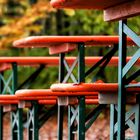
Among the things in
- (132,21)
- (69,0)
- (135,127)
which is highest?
(132,21)

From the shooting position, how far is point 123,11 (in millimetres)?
4441

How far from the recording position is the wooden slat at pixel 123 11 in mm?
4264

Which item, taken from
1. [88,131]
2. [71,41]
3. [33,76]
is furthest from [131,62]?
[88,131]

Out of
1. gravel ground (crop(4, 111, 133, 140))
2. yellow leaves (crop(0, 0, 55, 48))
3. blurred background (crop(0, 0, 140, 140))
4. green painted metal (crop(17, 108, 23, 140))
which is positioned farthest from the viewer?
yellow leaves (crop(0, 0, 55, 48))

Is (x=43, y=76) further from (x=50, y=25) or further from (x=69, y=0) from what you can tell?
(x=69, y=0)

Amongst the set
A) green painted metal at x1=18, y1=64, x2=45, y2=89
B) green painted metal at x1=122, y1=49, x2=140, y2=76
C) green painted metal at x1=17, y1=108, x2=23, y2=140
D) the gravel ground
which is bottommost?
the gravel ground

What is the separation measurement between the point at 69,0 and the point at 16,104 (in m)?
3.04

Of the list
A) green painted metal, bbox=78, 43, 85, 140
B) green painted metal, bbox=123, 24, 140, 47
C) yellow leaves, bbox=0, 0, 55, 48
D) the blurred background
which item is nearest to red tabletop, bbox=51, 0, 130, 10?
green painted metal, bbox=123, 24, 140, 47

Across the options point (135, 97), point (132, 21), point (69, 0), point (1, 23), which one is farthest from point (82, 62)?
point (1, 23)

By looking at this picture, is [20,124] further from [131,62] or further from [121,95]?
[131,62]

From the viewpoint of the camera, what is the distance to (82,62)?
5.58 metres

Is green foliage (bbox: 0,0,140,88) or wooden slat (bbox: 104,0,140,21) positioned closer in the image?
wooden slat (bbox: 104,0,140,21)

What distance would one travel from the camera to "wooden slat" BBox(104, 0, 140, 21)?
4.26 m

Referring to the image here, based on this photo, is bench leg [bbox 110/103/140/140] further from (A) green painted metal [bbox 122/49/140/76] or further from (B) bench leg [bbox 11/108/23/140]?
(B) bench leg [bbox 11/108/23/140]
